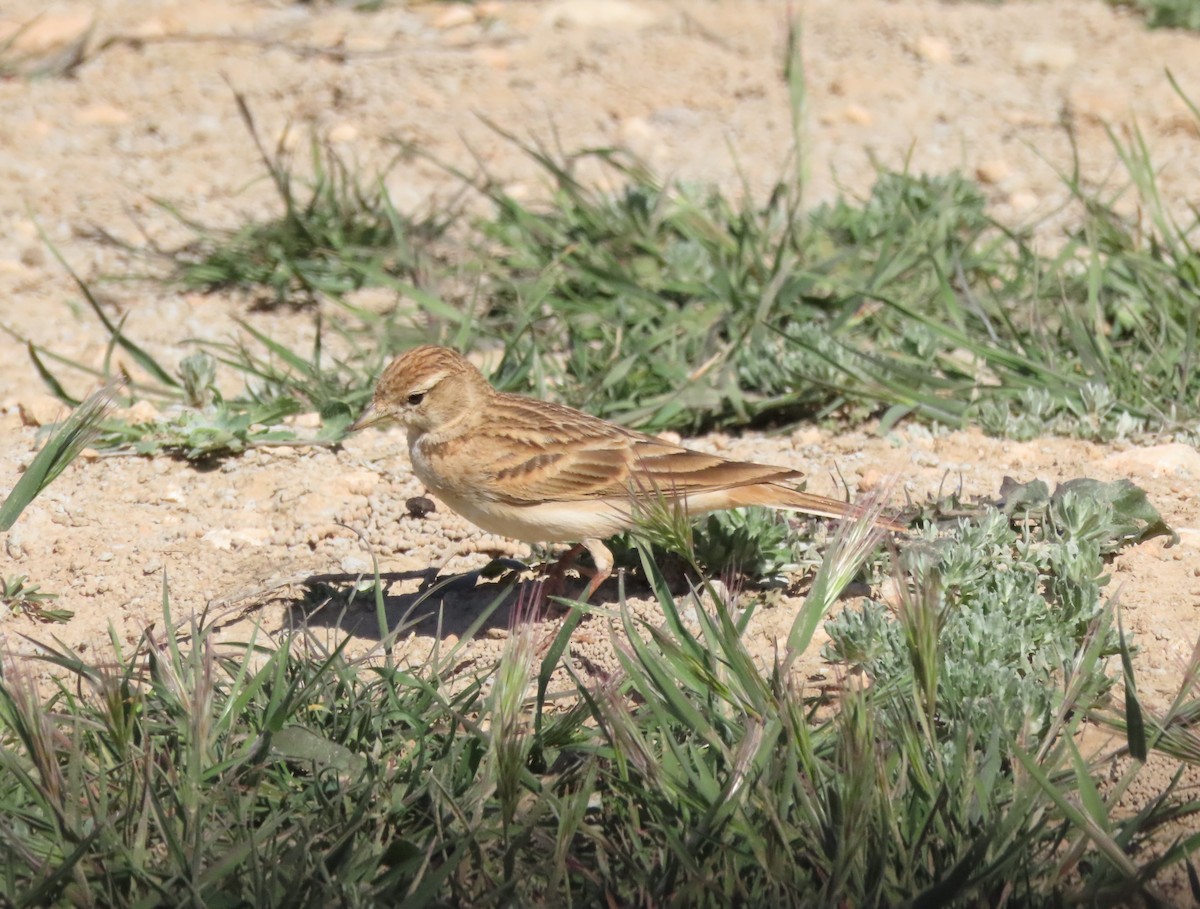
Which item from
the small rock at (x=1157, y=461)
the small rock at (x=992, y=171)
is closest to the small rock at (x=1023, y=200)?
the small rock at (x=992, y=171)

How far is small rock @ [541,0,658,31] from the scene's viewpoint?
934cm

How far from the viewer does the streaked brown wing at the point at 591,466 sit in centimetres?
455

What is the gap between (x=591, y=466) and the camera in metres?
4.80

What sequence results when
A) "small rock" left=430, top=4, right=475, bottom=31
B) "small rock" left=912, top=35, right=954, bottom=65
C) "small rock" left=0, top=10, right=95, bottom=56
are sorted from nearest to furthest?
"small rock" left=912, top=35, right=954, bottom=65 → "small rock" left=0, top=10, right=95, bottom=56 → "small rock" left=430, top=4, right=475, bottom=31

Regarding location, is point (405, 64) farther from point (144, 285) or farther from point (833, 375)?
point (833, 375)

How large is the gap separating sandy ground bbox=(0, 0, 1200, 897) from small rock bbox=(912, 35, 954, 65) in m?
0.03

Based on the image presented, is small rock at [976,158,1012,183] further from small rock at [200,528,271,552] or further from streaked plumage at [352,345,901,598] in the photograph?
small rock at [200,528,271,552]

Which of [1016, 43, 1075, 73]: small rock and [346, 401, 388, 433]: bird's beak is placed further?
[1016, 43, 1075, 73]: small rock

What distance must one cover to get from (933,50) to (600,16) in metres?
2.09

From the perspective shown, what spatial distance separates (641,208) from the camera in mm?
7043

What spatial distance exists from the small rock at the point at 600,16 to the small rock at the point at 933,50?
166 centimetres

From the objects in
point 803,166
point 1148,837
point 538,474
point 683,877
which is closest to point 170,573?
point 538,474

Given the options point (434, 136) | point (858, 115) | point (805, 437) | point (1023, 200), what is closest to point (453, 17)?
point (434, 136)

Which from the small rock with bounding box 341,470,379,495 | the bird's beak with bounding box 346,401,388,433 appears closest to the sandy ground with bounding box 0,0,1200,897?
the small rock with bounding box 341,470,379,495
